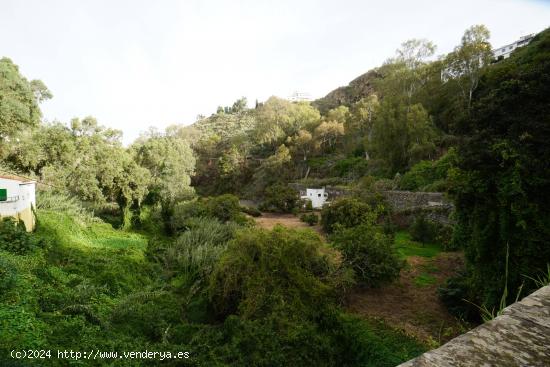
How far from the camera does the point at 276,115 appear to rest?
139ft

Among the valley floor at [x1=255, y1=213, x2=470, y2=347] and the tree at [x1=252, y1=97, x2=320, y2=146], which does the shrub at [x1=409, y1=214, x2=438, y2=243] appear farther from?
the tree at [x1=252, y1=97, x2=320, y2=146]

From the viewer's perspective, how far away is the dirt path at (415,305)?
20.2 feet

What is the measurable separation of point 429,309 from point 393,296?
993 mm

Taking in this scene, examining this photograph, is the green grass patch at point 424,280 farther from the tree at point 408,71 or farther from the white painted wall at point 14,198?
the tree at point 408,71

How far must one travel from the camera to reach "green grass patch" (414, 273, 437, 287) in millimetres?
→ 8703

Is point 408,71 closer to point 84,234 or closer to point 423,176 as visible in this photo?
point 423,176

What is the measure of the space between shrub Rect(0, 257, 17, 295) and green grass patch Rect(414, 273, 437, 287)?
9.96 metres

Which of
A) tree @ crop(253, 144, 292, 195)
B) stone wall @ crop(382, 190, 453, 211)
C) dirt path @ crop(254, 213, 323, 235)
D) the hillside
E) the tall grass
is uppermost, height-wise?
the hillside

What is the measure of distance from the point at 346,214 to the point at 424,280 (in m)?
6.41

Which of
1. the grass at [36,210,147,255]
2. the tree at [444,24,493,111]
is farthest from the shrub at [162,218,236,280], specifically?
the tree at [444,24,493,111]

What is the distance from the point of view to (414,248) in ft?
41.5

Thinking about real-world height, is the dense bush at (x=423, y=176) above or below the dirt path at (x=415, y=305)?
above

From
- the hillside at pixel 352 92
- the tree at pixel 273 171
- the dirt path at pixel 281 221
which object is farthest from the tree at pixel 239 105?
the dirt path at pixel 281 221

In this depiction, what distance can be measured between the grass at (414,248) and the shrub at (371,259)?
134 inches
